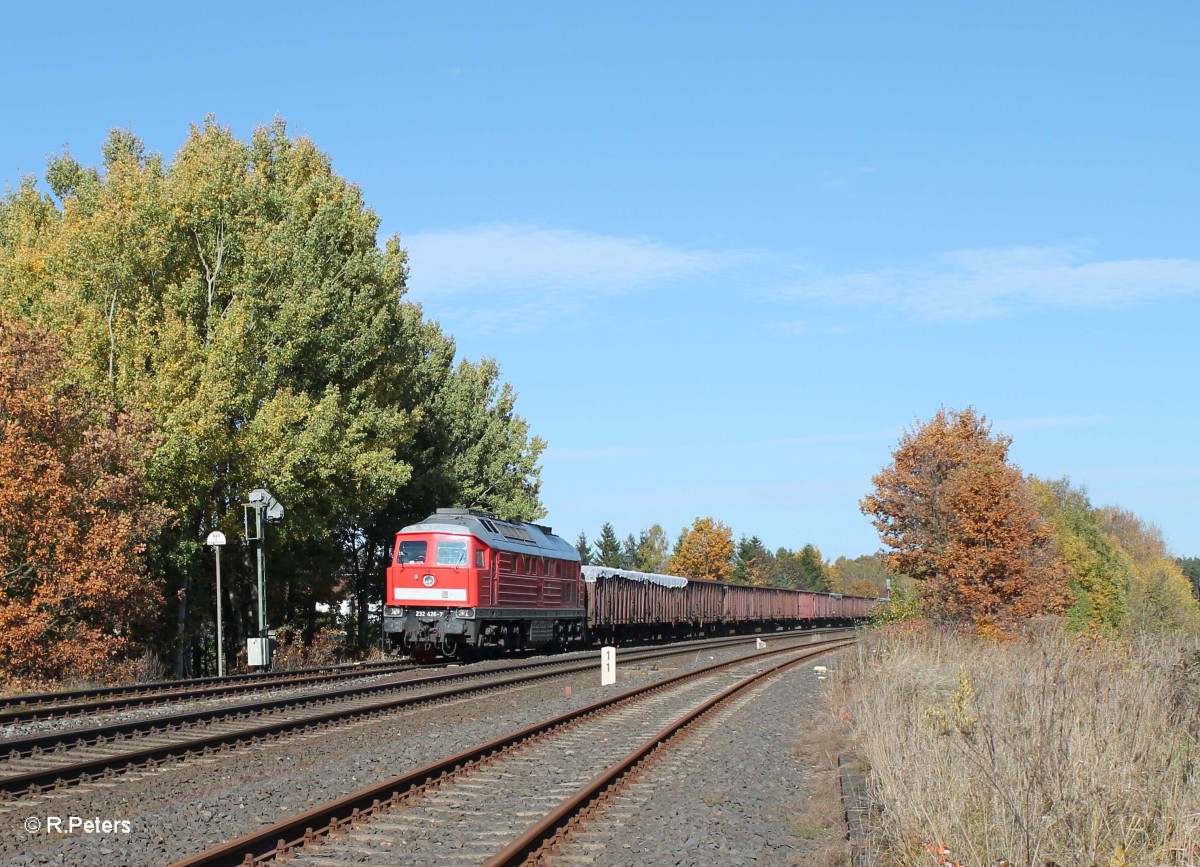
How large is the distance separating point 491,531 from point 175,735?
14727mm

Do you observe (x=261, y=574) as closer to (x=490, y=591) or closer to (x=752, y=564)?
(x=490, y=591)

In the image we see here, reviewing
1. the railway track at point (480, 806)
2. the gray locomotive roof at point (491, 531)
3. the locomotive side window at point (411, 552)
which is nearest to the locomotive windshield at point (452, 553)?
the gray locomotive roof at point (491, 531)

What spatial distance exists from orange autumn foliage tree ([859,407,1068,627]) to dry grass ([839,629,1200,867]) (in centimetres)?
1618

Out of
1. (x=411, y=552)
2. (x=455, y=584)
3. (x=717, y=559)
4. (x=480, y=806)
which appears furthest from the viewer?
(x=717, y=559)

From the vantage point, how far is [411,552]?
1078 inches

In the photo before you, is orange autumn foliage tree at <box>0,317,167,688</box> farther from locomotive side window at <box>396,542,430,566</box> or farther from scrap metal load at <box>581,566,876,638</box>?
scrap metal load at <box>581,566,876,638</box>

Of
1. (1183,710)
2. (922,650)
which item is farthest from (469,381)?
(1183,710)

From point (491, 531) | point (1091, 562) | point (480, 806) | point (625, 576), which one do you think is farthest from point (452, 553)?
point (1091, 562)

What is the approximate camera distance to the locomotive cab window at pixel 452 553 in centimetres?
2653

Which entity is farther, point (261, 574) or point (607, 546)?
point (607, 546)

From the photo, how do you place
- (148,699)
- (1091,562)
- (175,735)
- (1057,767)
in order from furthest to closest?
(1091,562)
(148,699)
(175,735)
(1057,767)

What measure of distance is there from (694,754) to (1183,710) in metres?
5.35

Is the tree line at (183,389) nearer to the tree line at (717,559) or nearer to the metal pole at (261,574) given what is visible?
the metal pole at (261,574)

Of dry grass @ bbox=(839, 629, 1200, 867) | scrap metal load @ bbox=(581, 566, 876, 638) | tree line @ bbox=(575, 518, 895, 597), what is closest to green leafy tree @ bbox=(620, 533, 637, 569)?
tree line @ bbox=(575, 518, 895, 597)
